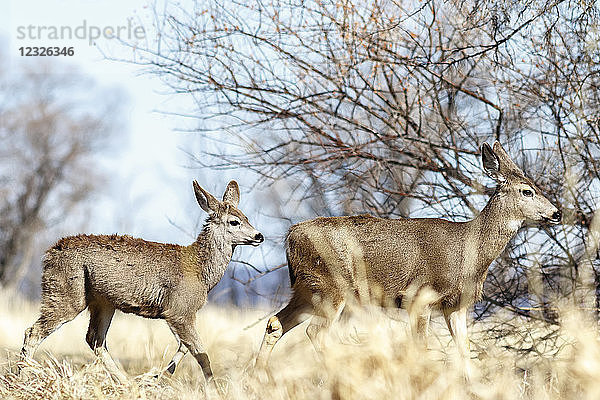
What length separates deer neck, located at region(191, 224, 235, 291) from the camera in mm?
7273

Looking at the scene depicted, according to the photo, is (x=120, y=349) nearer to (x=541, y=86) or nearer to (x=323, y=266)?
(x=323, y=266)

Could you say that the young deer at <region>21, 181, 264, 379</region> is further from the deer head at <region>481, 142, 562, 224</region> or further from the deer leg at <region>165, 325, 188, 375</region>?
the deer head at <region>481, 142, 562, 224</region>

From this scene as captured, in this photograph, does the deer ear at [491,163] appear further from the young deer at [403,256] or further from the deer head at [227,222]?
the deer head at [227,222]

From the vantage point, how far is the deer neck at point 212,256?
727 centimetres

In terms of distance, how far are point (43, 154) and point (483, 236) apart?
2150 centimetres

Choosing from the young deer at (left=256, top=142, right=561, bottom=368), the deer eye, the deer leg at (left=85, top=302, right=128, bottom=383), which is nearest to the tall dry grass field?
the young deer at (left=256, top=142, right=561, bottom=368)

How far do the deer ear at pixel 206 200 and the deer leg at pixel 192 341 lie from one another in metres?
0.98

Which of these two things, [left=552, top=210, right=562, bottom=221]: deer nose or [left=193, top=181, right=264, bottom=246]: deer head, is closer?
[left=552, top=210, right=562, bottom=221]: deer nose

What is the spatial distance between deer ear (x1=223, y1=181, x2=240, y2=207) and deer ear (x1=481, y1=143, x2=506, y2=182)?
2.24 meters

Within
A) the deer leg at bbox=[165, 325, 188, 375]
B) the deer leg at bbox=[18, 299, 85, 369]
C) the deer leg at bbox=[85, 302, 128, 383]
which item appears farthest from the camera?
the deer leg at bbox=[85, 302, 128, 383]

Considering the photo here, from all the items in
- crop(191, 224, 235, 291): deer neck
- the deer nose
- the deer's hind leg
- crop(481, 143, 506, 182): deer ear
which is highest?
crop(481, 143, 506, 182): deer ear

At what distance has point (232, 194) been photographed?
768 centimetres

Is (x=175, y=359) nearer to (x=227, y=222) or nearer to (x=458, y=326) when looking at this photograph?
(x=227, y=222)

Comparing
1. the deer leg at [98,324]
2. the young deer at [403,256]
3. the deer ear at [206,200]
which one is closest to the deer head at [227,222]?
the deer ear at [206,200]
